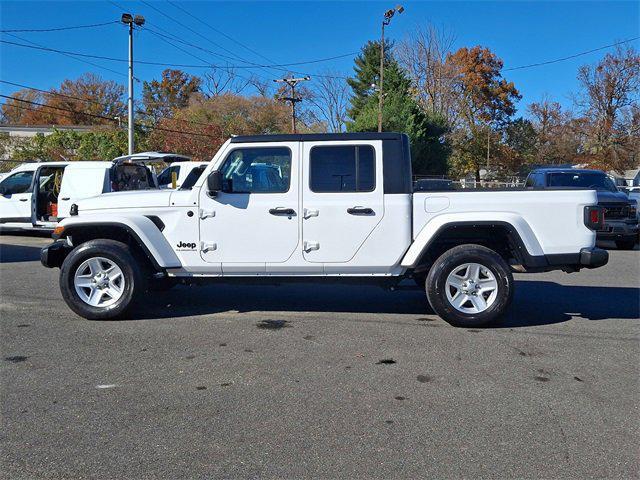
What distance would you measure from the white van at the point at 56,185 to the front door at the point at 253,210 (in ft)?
22.4

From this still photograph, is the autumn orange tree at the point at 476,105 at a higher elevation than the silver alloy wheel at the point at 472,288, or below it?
higher

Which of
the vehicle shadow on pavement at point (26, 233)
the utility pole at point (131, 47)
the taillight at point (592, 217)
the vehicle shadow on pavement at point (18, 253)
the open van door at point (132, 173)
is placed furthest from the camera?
the utility pole at point (131, 47)

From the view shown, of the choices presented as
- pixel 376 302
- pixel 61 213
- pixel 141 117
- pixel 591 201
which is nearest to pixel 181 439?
pixel 376 302

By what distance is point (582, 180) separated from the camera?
46.8ft

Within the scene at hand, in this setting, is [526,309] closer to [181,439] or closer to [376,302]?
[376,302]

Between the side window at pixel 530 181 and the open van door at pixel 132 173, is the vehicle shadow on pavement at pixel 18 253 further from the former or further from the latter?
the side window at pixel 530 181

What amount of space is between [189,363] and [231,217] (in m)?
1.76

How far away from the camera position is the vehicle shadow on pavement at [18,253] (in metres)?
11.2

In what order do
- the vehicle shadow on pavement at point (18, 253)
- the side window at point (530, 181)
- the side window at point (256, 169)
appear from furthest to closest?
the side window at point (530, 181) < the vehicle shadow on pavement at point (18, 253) < the side window at point (256, 169)

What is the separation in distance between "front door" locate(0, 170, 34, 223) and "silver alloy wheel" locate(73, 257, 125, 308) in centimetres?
945

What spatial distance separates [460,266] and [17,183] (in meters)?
12.8

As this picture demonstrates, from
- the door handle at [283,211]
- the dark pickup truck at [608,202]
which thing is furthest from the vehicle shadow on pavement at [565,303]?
the dark pickup truck at [608,202]

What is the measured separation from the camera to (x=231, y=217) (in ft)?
20.0

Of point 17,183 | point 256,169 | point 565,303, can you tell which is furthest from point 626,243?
point 17,183
